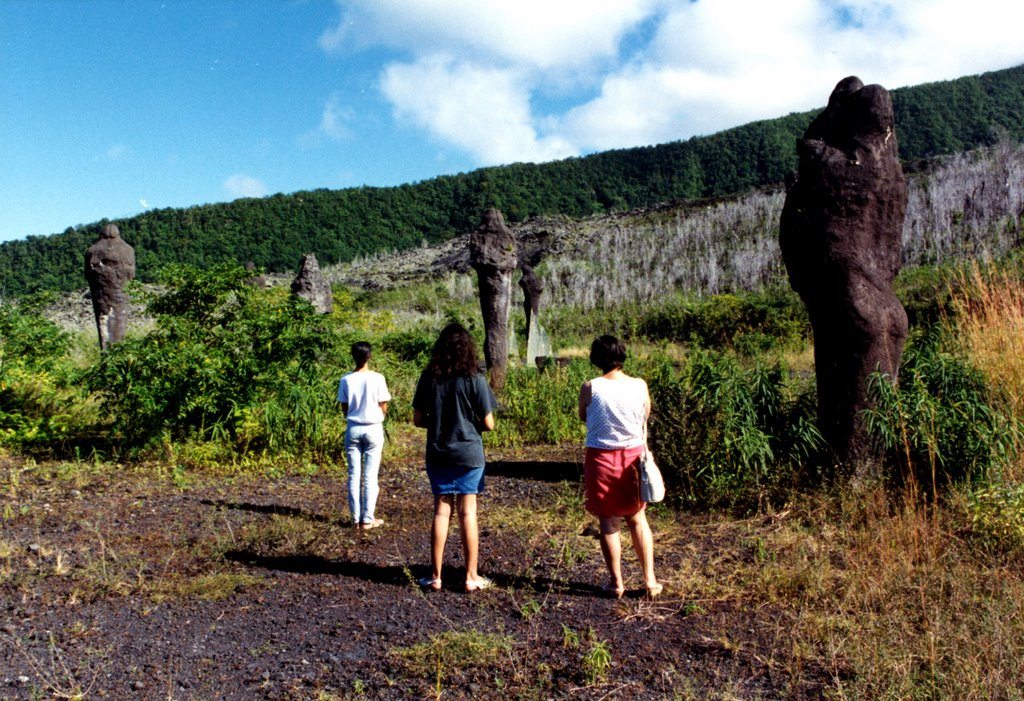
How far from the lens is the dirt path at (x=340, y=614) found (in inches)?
138

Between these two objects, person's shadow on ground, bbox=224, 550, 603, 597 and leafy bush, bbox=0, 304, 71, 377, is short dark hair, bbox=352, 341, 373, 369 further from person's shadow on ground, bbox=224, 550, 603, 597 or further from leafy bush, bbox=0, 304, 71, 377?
leafy bush, bbox=0, 304, 71, 377

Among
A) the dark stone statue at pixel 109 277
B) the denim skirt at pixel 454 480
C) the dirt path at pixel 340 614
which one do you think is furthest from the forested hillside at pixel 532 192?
the denim skirt at pixel 454 480

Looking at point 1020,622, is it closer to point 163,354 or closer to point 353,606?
point 353,606

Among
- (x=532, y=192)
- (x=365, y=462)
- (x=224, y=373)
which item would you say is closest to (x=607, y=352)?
(x=365, y=462)

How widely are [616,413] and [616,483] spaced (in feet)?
1.29

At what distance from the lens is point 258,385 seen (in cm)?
869

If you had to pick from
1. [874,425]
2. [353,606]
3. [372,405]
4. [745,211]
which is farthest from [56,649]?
[745,211]

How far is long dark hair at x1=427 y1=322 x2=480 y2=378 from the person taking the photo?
15.3 ft

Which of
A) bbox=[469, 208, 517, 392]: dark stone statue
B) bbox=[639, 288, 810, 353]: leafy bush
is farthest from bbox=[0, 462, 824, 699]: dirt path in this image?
bbox=[639, 288, 810, 353]: leafy bush

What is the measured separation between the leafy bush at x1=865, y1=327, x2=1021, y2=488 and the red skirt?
91.7 inches

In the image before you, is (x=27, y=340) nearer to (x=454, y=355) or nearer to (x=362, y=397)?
(x=362, y=397)

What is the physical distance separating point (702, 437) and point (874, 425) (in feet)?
4.27

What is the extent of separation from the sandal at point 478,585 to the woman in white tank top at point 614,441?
2.60 feet

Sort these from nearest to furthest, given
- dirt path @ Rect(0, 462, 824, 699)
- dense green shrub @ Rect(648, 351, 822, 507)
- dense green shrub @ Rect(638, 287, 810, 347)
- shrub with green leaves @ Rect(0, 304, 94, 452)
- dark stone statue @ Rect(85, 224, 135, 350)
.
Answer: dirt path @ Rect(0, 462, 824, 699) → dense green shrub @ Rect(648, 351, 822, 507) → shrub with green leaves @ Rect(0, 304, 94, 452) → dark stone statue @ Rect(85, 224, 135, 350) → dense green shrub @ Rect(638, 287, 810, 347)
